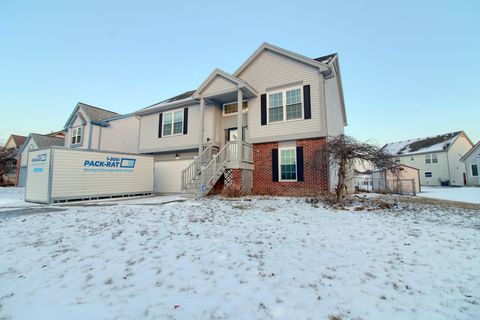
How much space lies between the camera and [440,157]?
2841cm

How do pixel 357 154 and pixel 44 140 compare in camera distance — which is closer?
pixel 357 154

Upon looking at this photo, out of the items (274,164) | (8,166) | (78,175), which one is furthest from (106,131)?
(8,166)

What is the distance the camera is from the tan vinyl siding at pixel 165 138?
13803mm

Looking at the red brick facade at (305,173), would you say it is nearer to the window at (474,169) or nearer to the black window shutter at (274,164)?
the black window shutter at (274,164)

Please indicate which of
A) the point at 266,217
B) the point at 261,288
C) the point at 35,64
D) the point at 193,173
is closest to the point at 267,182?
the point at 193,173

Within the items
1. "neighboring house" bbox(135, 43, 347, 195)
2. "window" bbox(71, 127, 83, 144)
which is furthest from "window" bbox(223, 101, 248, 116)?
"window" bbox(71, 127, 83, 144)

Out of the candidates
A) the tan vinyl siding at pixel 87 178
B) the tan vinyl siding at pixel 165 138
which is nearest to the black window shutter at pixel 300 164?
the tan vinyl siding at pixel 165 138

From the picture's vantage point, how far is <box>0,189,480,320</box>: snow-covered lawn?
2012 millimetres

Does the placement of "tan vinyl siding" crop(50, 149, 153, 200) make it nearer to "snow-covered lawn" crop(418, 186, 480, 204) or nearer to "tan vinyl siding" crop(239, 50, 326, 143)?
"tan vinyl siding" crop(239, 50, 326, 143)

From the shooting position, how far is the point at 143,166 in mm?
12703

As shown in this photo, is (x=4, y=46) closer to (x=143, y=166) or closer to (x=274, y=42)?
(x=143, y=166)

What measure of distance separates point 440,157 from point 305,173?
2943cm

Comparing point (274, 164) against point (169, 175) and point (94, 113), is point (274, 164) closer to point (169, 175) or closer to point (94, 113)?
point (169, 175)

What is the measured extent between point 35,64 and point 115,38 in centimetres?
655
